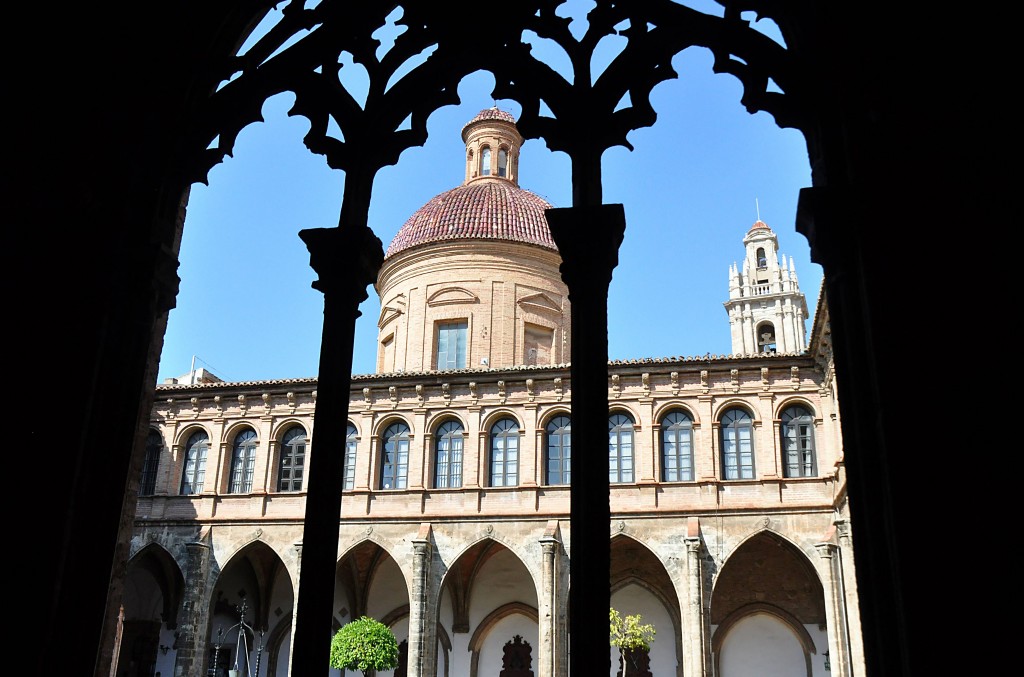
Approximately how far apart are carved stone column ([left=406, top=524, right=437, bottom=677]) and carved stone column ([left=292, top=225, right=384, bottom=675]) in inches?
774

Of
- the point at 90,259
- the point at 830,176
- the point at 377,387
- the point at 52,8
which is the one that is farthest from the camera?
the point at 377,387

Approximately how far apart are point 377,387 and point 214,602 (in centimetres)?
712

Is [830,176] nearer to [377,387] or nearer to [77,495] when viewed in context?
[77,495]

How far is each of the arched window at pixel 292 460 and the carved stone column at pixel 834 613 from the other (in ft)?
44.9

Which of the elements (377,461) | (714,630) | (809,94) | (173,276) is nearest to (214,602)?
(377,461)

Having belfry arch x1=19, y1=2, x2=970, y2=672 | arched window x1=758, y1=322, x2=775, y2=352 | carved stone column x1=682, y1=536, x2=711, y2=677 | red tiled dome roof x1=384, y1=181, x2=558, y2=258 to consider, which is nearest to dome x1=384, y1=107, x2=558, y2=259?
red tiled dome roof x1=384, y1=181, x2=558, y2=258

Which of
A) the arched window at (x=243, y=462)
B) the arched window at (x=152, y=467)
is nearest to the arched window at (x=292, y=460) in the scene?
the arched window at (x=243, y=462)

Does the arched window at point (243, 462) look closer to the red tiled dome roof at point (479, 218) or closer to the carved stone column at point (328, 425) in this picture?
the red tiled dome roof at point (479, 218)

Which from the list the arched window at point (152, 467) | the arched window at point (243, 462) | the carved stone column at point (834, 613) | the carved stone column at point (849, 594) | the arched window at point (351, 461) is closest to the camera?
the carved stone column at point (849, 594)

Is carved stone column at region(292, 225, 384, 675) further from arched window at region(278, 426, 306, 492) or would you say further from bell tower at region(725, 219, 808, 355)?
bell tower at region(725, 219, 808, 355)

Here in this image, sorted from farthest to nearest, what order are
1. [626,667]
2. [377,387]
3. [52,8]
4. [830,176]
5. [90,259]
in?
[377,387] < [626,667] < [52,8] < [90,259] < [830,176]

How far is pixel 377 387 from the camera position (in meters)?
27.1

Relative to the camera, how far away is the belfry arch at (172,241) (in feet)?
13.7

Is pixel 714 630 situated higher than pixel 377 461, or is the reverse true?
pixel 377 461
